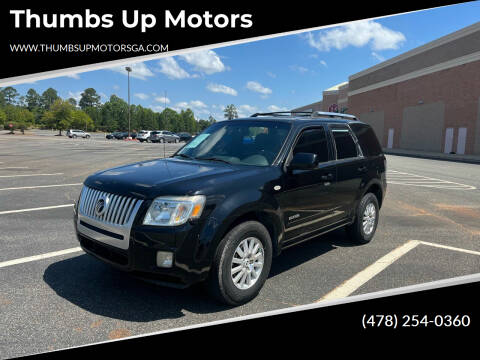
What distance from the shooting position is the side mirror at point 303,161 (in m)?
3.97

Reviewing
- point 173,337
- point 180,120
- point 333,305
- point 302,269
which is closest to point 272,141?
point 302,269

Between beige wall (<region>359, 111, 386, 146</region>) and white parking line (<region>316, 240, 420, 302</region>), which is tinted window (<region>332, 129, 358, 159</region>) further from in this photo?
beige wall (<region>359, 111, 386, 146</region>)

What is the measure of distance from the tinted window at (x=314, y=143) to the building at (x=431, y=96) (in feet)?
115

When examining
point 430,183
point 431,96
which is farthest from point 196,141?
point 431,96

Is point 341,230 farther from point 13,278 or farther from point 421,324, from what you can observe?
point 13,278

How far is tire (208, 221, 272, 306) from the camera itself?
11.1ft

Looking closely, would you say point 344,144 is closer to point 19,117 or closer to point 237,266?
point 237,266

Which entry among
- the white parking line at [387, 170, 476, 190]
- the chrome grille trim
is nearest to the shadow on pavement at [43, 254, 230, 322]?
the chrome grille trim

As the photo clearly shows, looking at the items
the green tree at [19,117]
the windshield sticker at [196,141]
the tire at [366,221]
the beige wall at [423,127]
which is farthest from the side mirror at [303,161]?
the green tree at [19,117]

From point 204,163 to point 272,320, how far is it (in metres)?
1.81

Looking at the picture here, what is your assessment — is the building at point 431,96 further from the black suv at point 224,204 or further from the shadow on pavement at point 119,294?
the shadow on pavement at point 119,294

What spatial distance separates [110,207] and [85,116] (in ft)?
310

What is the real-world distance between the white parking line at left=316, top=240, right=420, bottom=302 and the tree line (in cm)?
7598

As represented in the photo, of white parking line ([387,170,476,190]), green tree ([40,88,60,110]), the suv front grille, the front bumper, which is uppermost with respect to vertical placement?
green tree ([40,88,60,110])
